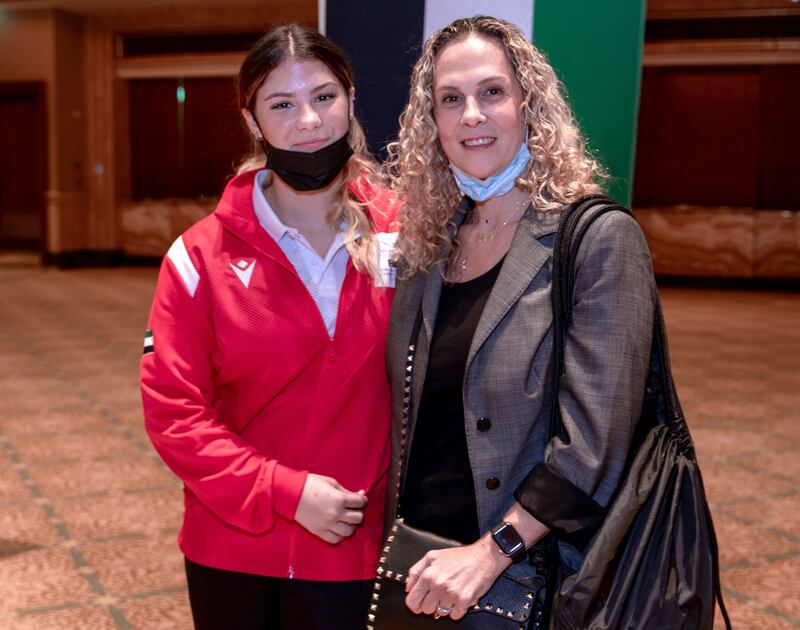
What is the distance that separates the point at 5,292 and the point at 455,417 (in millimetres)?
11781

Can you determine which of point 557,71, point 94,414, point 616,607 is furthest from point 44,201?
point 616,607

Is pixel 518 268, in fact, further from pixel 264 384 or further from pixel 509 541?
pixel 264 384

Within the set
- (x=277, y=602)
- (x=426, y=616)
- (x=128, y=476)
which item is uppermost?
(x=426, y=616)

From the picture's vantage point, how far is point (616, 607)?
1421mm

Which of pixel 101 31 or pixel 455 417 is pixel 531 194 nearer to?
pixel 455 417

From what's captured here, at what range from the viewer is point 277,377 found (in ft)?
5.90

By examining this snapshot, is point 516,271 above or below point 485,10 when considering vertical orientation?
below

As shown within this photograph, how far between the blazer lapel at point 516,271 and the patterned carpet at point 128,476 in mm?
2181

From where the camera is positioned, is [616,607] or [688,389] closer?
[616,607]

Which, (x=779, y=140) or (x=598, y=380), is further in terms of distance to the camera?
(x=779, y=140)

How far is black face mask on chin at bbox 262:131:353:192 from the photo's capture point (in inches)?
74.0

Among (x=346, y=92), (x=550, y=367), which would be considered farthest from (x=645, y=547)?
(x=346, y=92)

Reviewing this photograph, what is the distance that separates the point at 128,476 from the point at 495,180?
11.8 feet

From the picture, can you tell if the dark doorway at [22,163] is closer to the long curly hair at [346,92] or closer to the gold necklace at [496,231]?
the long curly hair at [346,92]
